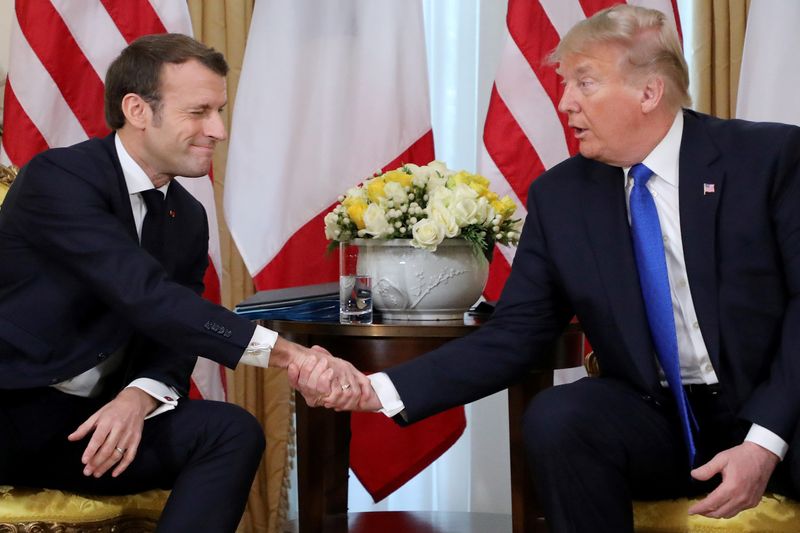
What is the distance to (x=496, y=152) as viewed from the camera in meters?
3.42

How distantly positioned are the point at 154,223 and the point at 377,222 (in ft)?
1.69

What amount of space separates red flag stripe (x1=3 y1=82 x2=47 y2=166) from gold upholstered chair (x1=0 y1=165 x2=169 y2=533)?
1621 millimetres

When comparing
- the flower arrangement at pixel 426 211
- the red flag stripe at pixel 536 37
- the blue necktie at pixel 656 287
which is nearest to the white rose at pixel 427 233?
the flower arrangement at pixel 426 211

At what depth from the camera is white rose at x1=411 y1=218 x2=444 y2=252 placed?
7.96ft

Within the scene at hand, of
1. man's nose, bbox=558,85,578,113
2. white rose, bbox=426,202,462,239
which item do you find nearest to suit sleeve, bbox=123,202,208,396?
white rose, bbox=426,202,462,239

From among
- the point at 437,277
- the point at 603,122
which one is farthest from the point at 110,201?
the point at 603,122

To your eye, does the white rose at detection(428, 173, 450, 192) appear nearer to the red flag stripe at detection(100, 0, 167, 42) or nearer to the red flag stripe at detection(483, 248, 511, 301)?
the red flag stripe at detection(483, 248, 511, 301)

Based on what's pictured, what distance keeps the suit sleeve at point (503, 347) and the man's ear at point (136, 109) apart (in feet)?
2.55

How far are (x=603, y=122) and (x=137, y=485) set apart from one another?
122 centimetres

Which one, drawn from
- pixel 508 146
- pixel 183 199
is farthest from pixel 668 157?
pixel 508 146

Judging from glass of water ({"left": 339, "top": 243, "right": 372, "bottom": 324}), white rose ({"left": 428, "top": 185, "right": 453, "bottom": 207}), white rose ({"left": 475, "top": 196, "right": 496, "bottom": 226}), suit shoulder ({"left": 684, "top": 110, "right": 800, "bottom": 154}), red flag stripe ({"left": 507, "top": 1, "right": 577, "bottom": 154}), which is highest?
red flag stripe ({"left": 507, "top": 1, "right": 577, "bottom": 154})

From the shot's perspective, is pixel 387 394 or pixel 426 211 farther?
pixel 426 211

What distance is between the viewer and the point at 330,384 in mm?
2232

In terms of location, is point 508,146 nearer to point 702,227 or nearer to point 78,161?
point 702,227
